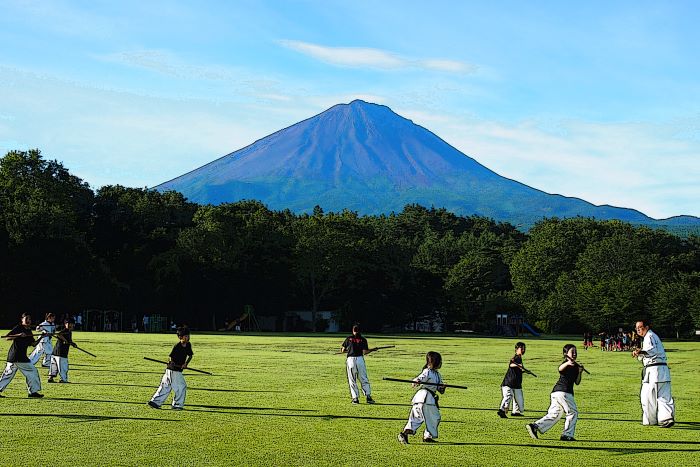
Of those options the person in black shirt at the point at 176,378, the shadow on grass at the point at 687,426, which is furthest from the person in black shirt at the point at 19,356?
the shadow on grass at the point at 687,426

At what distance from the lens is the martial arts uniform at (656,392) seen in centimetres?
1798

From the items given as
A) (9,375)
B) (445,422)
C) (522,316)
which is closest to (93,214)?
(522,316)

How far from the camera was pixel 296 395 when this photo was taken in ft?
76.8

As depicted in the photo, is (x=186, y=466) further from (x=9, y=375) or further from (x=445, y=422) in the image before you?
(x=9, y=375)

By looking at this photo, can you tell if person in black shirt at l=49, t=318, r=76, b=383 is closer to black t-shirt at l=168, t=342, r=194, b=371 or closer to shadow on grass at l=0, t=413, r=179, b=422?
shadow on grass at l=0, t=413, r=179, b=422

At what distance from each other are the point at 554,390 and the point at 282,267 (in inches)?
3293

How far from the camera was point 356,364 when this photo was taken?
22.3 metres

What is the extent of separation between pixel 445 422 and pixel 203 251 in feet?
251

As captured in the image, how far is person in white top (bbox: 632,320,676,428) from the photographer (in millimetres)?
17969

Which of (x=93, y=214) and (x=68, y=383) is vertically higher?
(x=93, y=214)

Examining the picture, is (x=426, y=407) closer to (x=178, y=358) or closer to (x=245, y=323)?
(x=178, y=358)

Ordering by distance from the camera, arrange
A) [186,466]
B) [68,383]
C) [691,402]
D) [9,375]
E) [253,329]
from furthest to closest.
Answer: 1. [253,329]
2. [68,383]
3. [691,402]
4. [9,375]
5. [186,466]

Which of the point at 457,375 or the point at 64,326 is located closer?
the point at 64,326

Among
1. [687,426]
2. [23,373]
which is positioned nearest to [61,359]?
[23,373]
